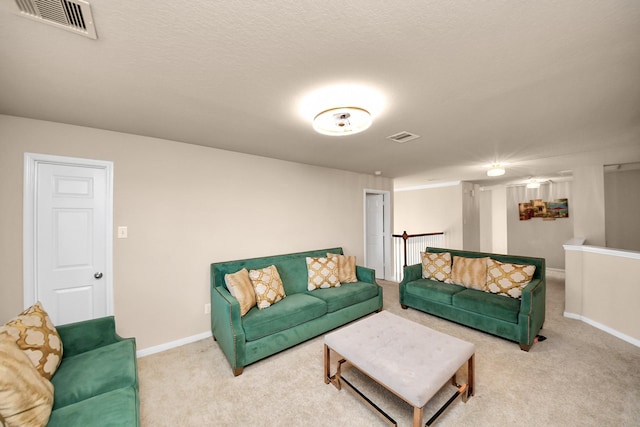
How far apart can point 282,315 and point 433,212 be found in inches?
212

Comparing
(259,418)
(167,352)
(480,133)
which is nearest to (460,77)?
(480,133)

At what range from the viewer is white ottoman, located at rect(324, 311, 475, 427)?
5.10ft

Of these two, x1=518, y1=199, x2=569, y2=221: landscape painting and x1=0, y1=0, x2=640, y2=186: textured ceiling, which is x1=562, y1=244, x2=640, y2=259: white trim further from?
x1=518, y1=199, x2=569, y2=221: landscape painting

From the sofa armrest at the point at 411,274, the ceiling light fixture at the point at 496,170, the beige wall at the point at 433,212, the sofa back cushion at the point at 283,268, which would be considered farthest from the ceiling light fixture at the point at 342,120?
the beige wall at the point at 433,212

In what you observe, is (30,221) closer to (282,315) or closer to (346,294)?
(282,315)

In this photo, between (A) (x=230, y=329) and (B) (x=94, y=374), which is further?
(A) (x=230, y=329)

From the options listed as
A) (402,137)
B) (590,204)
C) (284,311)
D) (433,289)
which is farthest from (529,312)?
(590,204)

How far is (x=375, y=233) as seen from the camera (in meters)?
5.67

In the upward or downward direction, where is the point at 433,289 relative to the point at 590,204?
downward

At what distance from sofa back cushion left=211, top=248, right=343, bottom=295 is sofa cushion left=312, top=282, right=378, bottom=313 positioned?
0.31m

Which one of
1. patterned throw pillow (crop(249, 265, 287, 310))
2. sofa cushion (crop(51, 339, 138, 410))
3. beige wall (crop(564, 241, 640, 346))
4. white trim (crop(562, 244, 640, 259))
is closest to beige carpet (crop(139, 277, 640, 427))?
beige wall (crop(564, 241, 640, 346))

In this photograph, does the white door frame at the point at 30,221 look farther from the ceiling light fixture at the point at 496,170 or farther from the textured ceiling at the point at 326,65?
the ceiling light fixture at the point at 496,170

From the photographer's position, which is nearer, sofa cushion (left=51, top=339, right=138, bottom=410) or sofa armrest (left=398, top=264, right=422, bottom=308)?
sofa cushion (left=51, top=339, right=138, bottom=410)

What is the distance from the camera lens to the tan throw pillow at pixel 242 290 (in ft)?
8.32
